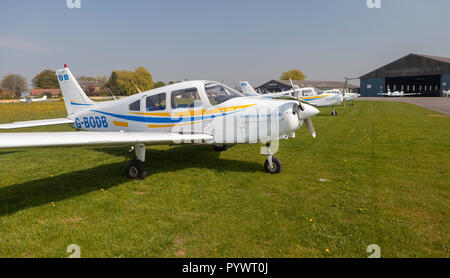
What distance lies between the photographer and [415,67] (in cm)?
7381

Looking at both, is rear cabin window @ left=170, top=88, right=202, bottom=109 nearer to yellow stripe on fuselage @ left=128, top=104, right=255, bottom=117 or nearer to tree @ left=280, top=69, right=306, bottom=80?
yellow stripe on fuselage @ left=128, top=104, right=255, bottom=117

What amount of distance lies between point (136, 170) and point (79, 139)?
2.20 m

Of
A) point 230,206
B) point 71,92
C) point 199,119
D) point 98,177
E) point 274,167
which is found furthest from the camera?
point 71,92

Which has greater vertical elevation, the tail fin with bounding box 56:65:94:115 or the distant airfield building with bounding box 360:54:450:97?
the distant airfield building with bounding box 360:54:450:97

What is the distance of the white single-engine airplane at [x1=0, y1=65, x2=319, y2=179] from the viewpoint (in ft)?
20.7

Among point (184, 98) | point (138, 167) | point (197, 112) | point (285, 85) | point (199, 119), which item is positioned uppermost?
point (285, 85)

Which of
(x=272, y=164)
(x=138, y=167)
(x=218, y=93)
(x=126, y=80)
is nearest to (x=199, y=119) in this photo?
(x=218, y=93)

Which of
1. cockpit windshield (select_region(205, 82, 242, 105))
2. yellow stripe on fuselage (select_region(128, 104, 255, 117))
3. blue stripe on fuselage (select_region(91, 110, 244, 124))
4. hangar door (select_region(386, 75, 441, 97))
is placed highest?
hangar door (select_region(386, 75, 441, 97))

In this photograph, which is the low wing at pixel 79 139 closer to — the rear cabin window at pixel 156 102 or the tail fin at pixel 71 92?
the rear cabin window at pixel 156 102

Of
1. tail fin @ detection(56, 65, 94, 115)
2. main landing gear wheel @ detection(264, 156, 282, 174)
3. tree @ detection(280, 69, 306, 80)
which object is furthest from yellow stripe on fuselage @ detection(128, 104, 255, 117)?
tree @ detection(280, 69, 306, 80)

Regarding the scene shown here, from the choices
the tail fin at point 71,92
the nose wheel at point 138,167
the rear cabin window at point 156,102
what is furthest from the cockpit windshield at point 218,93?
the tail fin at point 71,92

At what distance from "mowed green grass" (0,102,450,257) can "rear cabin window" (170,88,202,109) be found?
6.27 ft

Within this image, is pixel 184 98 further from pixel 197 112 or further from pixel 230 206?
pixel 230 206
